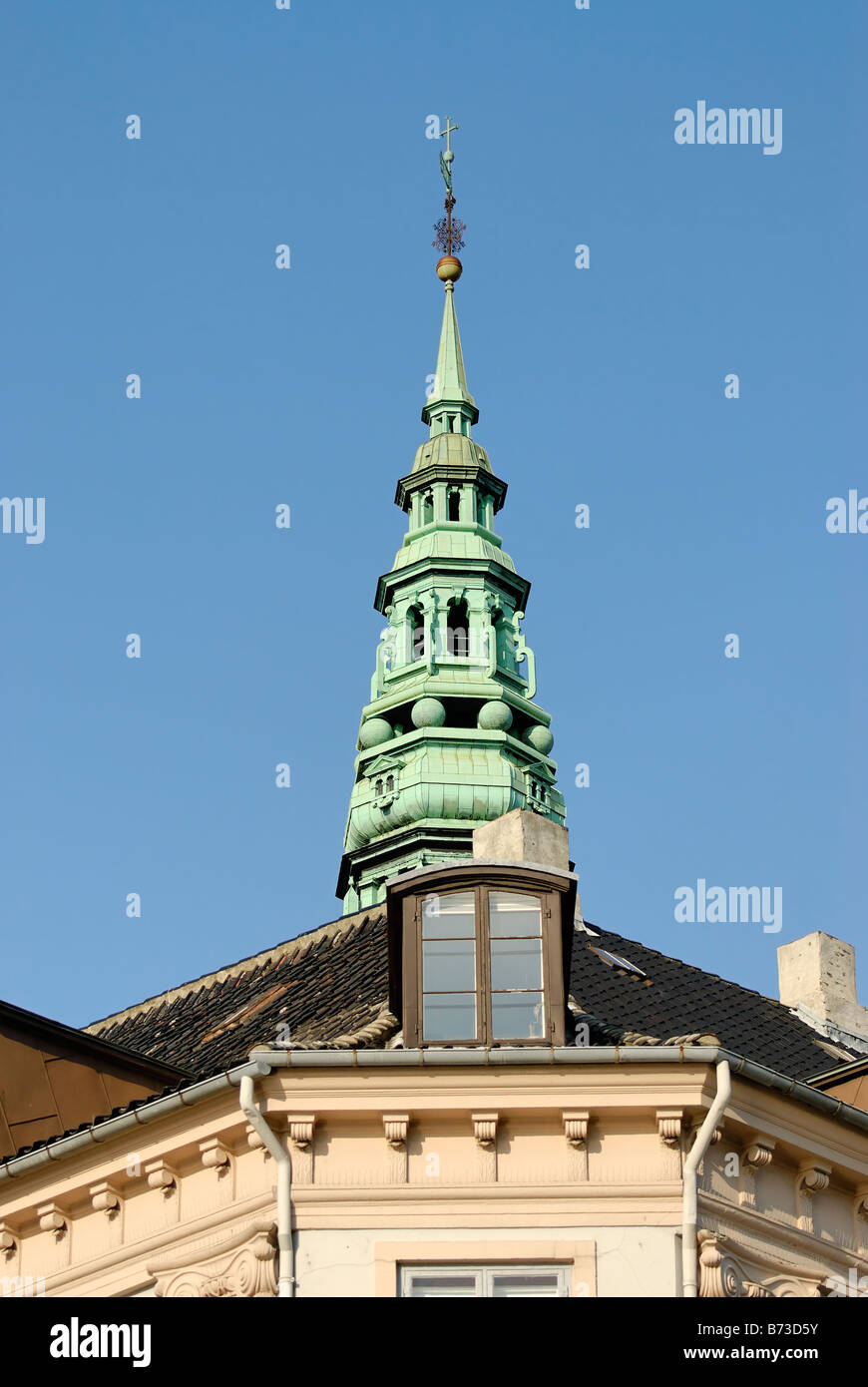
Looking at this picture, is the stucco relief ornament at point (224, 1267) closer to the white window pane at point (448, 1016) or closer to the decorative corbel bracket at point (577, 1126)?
the white window pane at point (448, 1016)

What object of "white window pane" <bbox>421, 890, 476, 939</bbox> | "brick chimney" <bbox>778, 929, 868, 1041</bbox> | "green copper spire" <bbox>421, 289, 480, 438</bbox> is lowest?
"white window pane" <bbox>421, 890, 476, 939</bbox>

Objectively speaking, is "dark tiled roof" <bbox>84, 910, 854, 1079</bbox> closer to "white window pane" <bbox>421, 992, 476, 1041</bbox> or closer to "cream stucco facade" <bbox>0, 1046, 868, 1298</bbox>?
"white window pane" <bbox>421, 992, 476, 1041</bbox>

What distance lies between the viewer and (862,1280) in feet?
84.3

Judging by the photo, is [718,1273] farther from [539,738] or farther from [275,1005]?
[539,738]

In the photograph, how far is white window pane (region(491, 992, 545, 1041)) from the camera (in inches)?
999

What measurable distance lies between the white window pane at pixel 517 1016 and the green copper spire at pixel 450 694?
41.5 m

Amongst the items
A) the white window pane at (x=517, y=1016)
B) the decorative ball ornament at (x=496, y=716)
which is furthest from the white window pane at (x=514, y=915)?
the decorative ball ornament at (x=496, y=716)

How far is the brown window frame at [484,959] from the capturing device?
25.2m

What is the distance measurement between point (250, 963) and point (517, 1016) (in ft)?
42.8

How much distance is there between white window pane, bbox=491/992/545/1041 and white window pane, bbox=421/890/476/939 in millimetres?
712

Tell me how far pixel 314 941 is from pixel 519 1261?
13.0m

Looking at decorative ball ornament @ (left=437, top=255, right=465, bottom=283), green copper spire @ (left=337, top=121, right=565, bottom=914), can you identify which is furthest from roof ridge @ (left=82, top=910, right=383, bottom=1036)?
decorative ball ornament @ (left=437, top=255, right=465, bottom=283)
